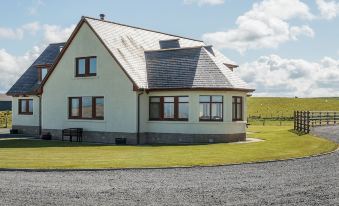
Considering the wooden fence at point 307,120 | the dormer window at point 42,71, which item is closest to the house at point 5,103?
the dormer window at point 42,71

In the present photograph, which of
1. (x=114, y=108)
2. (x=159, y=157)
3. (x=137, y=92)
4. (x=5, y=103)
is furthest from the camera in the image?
(x=5, y=103)

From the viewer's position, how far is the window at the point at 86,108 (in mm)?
33281

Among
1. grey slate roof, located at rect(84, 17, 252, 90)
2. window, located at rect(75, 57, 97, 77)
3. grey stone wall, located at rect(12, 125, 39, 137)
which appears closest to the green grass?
grey stone wall, located at rect(12, 125, 39, 137)

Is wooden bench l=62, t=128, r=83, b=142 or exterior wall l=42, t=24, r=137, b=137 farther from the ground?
exterior wall l=42, t=24, r=137, b=137

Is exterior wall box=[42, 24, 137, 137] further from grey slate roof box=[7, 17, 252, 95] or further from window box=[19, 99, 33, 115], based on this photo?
window box=[19, 99, 33, 115]

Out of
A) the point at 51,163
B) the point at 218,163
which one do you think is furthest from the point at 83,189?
the point at 218,163

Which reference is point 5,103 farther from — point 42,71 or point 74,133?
point 74,133

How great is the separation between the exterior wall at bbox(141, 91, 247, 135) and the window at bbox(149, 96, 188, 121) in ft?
0.97

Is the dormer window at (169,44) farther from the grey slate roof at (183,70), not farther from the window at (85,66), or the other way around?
the window at (85,66)

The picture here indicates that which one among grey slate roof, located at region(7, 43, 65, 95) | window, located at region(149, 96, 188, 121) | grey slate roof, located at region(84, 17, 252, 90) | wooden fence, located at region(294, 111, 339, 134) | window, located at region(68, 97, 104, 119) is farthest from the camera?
grey slate roof, located at region(7, 43, 65, 95)

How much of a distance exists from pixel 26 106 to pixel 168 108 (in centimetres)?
1744

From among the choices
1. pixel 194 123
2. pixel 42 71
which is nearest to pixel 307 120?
pixel 194 123

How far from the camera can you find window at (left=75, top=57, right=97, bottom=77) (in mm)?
33562

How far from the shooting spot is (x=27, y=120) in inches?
1652
